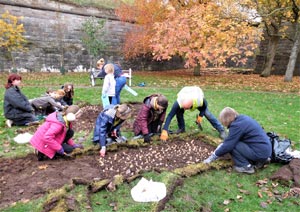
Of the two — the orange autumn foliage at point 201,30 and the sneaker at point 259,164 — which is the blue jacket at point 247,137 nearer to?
the sneaker at point 259,164

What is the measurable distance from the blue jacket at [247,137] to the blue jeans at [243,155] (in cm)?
5

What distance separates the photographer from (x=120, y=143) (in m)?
5.21

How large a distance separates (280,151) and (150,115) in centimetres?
247

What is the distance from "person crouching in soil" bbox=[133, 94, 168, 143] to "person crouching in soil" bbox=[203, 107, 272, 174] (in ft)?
4.10

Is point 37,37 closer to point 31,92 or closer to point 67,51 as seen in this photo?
point 67,51

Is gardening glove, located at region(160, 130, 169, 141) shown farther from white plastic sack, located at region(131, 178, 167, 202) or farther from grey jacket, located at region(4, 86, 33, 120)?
grey jacket, located at region(4, 86, 33, 120)

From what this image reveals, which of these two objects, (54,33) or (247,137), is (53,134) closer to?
(247,137)

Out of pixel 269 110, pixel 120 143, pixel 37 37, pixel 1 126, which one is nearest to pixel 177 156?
pixel 120 143

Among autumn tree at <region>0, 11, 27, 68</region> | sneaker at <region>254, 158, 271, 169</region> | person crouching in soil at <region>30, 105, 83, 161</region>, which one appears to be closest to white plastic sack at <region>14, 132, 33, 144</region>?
person crouching in soil at <region>30, 105, 83, 161</region>

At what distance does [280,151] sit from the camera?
4.75m

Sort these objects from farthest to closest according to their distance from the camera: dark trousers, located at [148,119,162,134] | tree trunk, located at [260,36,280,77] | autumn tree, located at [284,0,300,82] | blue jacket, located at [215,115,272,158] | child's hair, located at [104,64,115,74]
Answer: tree trunk, located at [260,36,280,77], autumn tree, located at [284,0,300,82], child's hair, located at [104,64,115,74], dark trousers, located at [148,119,162,134], blue jacket, located at [215,115,272,158]

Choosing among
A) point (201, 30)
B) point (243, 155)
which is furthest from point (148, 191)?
point (201, 30)

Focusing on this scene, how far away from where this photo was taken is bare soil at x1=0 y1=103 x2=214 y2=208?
3.84 m

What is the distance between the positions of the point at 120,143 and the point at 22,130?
262 centimetres
